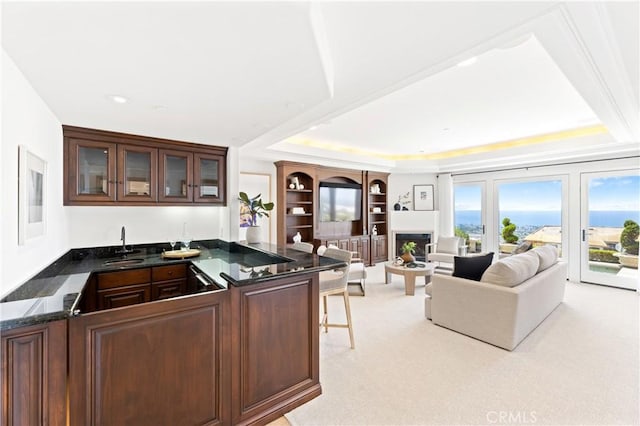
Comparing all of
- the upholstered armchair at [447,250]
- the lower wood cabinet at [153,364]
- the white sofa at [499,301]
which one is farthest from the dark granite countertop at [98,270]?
the upholstered armchair at [447,250]

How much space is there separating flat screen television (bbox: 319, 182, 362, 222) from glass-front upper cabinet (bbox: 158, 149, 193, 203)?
308cm

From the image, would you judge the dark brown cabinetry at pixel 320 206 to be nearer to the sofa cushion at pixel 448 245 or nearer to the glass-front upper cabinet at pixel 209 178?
the sofa cushion at pixel 448 245

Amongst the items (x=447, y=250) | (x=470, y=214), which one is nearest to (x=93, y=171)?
(x=447, y=250)

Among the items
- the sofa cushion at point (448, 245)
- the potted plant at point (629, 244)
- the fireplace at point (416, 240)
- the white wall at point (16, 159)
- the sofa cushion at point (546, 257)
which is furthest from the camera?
the fireplace at point (416, 240)

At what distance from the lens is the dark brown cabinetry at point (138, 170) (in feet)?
9.24

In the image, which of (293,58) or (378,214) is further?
(378,214)

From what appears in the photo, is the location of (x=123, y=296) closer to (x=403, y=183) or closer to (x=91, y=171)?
(x=91, y=171)

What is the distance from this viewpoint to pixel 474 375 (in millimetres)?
2367

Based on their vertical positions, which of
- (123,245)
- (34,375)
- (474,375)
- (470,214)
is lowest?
(474,375)

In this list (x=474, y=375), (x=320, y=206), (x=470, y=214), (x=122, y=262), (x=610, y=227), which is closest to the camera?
(x=474, y=375)

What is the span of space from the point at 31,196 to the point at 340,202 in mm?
5179

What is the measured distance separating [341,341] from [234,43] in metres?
2.79

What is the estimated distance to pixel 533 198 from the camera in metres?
5.83

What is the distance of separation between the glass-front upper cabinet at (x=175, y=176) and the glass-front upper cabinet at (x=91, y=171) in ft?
1.52
